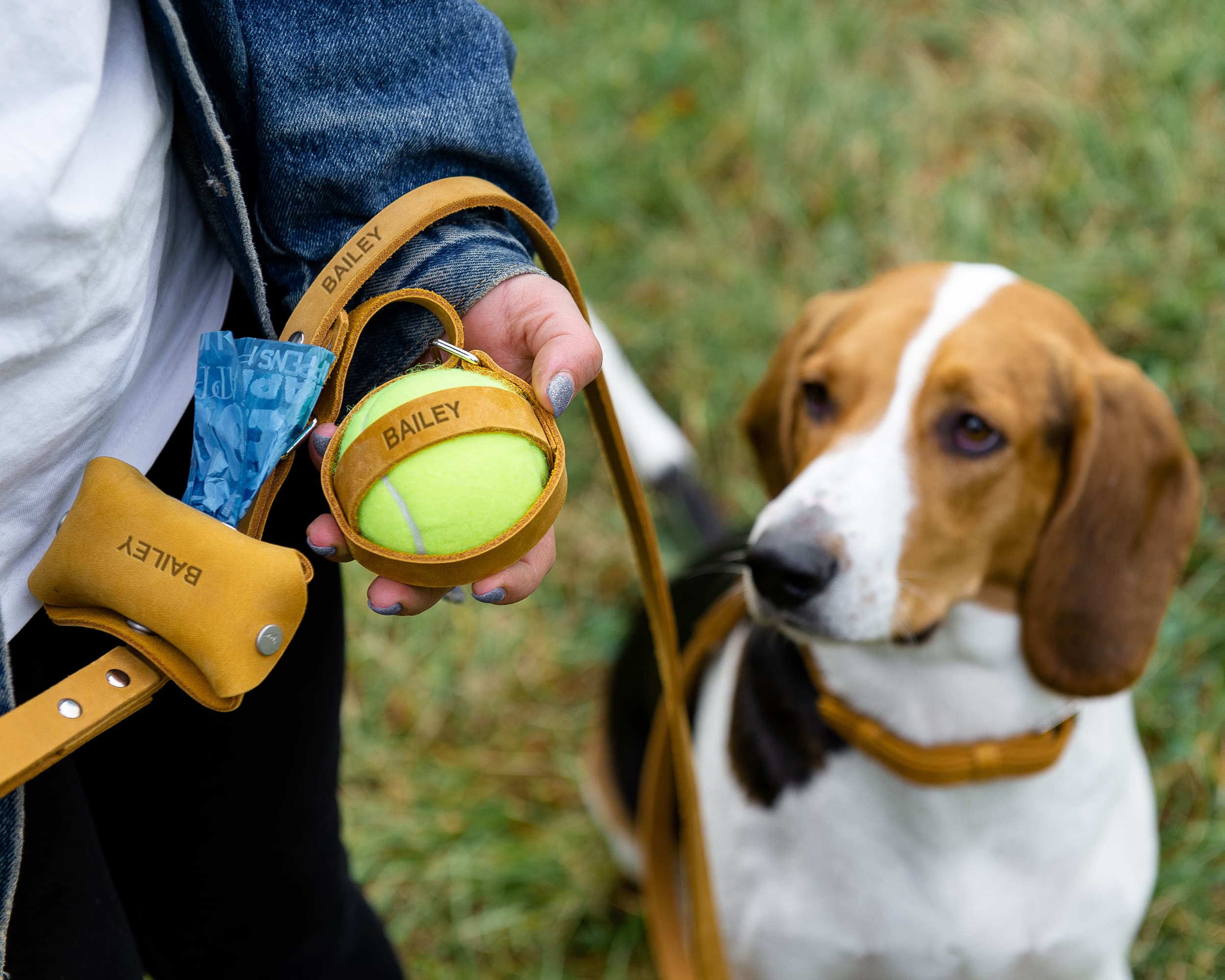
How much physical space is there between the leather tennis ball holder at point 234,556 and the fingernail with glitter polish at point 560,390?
0.07 feet

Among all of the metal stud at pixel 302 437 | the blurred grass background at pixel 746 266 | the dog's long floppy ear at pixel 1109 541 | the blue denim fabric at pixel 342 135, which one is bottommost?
the blurred grass background at pixel 746 266

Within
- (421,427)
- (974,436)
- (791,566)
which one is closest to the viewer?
(421,427)

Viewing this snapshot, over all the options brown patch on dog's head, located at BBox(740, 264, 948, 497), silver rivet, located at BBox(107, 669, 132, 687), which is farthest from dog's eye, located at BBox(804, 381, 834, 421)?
silver rivet, located at BBox(107, 669, 132, 687)

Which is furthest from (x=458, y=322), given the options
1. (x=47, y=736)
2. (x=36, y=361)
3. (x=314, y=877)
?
(x=314, y=877)

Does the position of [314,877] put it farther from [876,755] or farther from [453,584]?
[876,755]

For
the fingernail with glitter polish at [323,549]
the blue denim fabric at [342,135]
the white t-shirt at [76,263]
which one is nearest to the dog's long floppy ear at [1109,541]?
the blue denim fabric at [342,135]

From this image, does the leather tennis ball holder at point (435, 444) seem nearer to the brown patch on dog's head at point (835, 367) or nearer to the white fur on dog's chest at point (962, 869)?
the brown patch on dog's head at point (835, 367)

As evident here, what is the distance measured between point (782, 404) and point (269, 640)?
4.16 ft

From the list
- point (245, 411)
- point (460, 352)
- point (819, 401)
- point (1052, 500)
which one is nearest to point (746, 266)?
point (819, 401)

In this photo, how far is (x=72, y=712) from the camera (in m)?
0.92

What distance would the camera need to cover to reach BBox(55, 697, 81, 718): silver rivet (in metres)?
0.91

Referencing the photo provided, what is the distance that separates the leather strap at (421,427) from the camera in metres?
1.04

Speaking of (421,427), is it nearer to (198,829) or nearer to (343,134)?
(343,134)

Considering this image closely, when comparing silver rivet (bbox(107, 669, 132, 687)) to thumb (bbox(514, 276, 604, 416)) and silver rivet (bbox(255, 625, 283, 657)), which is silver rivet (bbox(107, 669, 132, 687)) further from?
thumb (bbox(514, 276, 604, 416))
